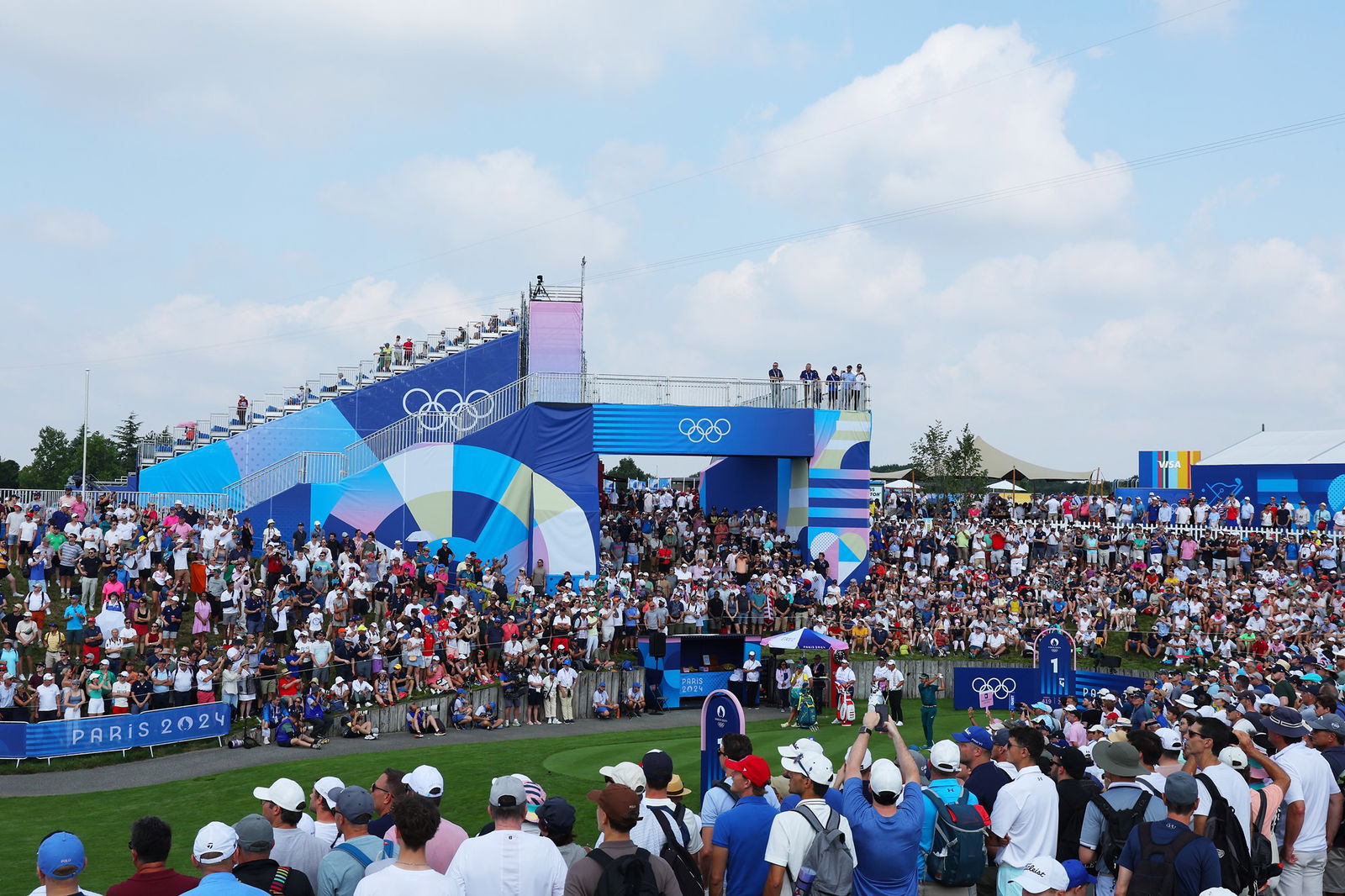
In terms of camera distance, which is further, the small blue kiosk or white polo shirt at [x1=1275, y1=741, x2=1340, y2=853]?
the small blue kiosk

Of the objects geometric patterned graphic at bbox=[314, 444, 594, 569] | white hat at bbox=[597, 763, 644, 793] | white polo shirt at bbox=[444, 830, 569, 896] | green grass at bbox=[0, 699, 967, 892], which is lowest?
green grass at bbox=[0, 699, 967, 892]

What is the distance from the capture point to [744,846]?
6.57 m

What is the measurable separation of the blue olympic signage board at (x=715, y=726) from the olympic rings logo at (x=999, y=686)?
50.4 ft

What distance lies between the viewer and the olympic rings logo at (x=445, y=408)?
33375 millimetres

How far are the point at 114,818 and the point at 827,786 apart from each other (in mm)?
12544

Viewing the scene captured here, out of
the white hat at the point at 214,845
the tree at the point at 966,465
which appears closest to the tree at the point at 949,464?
the tree at the point at 966,465

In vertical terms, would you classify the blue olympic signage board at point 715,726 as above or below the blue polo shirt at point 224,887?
below

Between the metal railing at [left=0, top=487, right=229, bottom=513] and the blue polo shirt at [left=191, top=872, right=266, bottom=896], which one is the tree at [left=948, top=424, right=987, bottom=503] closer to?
the metal railing at [left=0, top=487, right=229, bottom=513]

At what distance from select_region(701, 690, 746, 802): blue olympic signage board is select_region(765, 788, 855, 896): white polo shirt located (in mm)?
5654

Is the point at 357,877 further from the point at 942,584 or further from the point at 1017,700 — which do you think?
the point at 942,584

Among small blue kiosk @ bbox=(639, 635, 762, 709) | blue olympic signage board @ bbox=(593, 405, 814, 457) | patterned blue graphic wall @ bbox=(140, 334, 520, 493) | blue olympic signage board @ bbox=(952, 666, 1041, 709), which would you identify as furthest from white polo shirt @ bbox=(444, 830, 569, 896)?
patterned blue graphic wall @ bbox=(140, 334, 520, 493)

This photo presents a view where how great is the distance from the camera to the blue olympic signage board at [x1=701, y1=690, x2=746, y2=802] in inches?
483

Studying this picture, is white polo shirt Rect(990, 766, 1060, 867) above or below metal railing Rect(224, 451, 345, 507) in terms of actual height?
below

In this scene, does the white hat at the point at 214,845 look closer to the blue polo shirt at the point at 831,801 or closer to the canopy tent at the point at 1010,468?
the blue polo shirt at the point at 831,801
